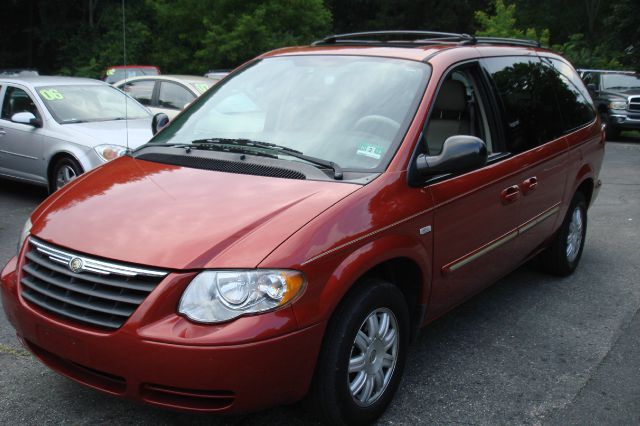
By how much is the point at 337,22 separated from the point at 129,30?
51.5 ft

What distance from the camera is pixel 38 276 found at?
118 inches

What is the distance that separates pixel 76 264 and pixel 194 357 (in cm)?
67

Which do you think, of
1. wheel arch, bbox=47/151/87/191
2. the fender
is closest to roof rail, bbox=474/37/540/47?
the fender

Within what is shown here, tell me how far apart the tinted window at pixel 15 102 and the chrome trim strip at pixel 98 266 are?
6199 mm

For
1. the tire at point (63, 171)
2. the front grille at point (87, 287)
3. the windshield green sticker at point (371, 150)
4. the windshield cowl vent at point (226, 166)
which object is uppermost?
the windshield green sticker at point (371, 150)

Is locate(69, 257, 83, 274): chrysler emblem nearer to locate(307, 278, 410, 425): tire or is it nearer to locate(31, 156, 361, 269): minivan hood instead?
locate(31, 156, 361, 269): minivan hood

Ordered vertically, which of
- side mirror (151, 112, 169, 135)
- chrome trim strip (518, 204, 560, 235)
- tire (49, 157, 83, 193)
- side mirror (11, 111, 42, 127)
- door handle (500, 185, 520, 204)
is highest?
side mirror (151, 112, 169, 135)

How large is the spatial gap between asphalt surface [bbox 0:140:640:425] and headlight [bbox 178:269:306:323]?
2.72 ft

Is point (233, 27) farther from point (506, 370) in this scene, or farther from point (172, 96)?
point (506, 370)

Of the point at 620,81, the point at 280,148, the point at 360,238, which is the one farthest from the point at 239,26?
the point at 360,238

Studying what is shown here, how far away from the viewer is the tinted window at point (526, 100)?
435 centimetres

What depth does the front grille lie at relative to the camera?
8.83ft

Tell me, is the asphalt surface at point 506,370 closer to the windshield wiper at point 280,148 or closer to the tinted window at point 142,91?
the windshield wiper at point 280,148

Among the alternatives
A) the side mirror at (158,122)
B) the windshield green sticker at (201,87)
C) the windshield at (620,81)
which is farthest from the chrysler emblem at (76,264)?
the windshield at (620,81)
